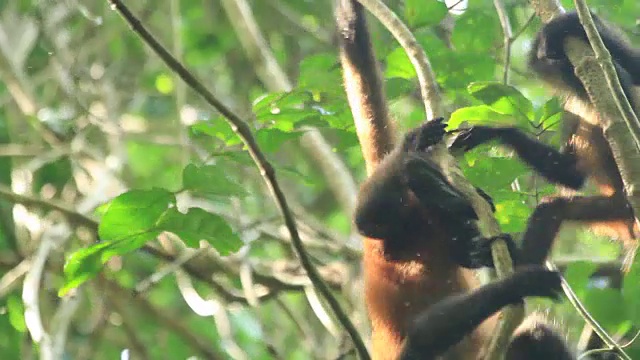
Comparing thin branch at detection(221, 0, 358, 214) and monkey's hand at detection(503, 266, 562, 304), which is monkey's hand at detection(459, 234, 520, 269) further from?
thin branch at detection(221, 0, 358, 214)

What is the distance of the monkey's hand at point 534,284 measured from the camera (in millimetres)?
2531

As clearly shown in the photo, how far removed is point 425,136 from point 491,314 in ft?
1.87

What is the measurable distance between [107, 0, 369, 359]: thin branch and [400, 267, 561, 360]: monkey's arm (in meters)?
0.28

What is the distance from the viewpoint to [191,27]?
5695mm

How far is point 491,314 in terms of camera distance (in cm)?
266

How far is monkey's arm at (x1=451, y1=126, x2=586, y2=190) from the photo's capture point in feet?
11.2

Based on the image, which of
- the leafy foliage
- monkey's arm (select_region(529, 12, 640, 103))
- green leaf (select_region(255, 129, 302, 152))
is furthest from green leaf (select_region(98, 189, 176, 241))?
monkey's arm (select_region(529, 12, 640, 103))

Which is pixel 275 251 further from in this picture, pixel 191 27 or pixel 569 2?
pixel 569 2

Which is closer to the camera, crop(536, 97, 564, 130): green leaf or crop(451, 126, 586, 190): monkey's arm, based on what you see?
crop(536, 97, 564, 130): green leaf

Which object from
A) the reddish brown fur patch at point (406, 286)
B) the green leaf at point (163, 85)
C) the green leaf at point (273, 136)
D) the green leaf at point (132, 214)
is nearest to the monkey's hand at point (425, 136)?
the green leaf at point (273, 136)

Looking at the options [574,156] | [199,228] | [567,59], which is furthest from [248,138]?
[574,156]

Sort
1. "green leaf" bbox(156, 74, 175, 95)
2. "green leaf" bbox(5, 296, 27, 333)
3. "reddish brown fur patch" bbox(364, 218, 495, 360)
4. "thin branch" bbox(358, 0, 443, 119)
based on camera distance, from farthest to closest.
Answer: "green leaf" bbox(156, 74, 175, 95) < "green leaf" bbox(5, 296, 27, 333) < "reddish brown fur patch" bbox(364, 218, 495, 360) < "thin branch" bbox(358, 0, 443, 119)

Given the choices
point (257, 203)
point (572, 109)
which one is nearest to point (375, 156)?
point (572, 109)

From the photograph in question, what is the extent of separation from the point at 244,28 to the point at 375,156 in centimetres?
168
